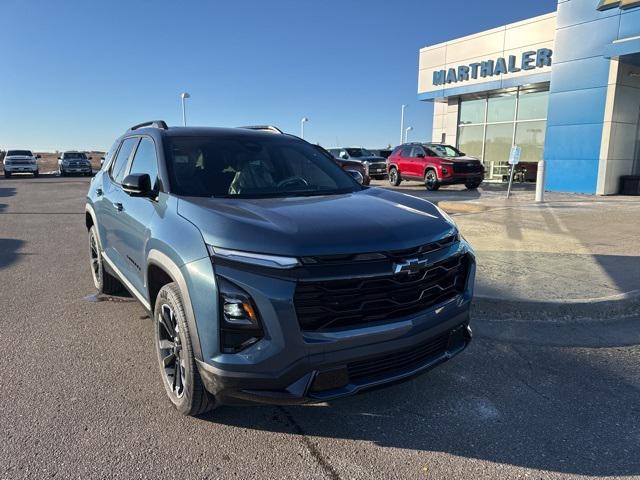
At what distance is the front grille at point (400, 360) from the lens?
260 cm

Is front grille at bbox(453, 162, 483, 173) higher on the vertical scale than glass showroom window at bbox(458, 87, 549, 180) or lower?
lower

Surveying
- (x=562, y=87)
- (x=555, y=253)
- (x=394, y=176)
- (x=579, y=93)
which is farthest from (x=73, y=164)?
(x=555, y=253)

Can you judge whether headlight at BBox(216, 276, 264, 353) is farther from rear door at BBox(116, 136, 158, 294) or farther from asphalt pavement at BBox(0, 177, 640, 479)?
rear door at BBox(116, 136, 158, 294)

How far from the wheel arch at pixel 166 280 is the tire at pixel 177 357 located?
70 millimetres

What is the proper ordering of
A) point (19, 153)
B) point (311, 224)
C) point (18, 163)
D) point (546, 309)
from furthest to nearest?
point (19, 153)
point (18, 163)
point (546, 309)
point (311, 224)

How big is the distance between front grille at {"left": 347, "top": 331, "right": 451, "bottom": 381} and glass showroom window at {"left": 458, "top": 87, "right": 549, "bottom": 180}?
70.7 feet

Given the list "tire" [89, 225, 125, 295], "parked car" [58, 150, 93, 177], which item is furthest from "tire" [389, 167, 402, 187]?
"parked car" [58, 150, 93, 177]

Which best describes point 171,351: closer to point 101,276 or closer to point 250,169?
point 250,169

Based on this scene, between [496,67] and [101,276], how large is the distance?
68.9 feet

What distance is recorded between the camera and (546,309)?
4793 millimetres

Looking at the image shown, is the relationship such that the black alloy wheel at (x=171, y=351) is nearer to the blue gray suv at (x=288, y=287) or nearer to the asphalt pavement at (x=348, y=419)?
the blue gray suv at (x=288, y=287)

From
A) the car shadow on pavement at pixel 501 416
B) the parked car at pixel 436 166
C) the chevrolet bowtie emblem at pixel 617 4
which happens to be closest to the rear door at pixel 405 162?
the parked car at pixel 436 166

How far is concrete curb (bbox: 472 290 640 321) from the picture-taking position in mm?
4793

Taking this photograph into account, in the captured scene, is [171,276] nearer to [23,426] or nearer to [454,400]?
[23,426]
